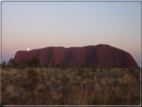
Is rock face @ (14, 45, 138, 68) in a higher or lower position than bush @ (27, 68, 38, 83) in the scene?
lower

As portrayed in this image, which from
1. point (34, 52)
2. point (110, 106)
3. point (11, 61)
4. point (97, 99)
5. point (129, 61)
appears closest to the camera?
point (110, 106)

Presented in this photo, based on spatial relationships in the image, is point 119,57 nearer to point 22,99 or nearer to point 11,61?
point 11,61

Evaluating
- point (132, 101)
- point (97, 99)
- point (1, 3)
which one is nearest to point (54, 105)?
point (97, 99)

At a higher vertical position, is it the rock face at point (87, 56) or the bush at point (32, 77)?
the bush at point (32, 77)

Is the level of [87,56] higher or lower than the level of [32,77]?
lower

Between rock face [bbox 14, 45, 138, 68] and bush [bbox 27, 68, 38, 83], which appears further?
rock face [bbox 14, 45, 138, 68]

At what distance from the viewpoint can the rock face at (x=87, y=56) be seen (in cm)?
8188

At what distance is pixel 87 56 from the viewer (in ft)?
306

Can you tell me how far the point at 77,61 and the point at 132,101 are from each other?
280 ft

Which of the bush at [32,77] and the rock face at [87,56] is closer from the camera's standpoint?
the bush at [32,77]

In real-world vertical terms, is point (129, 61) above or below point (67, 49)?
below

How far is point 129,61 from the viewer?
268 ft

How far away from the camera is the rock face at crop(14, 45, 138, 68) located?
3223 inches

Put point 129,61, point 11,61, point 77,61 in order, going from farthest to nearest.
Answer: point 77,61 < point 129,61 < point 11,61
